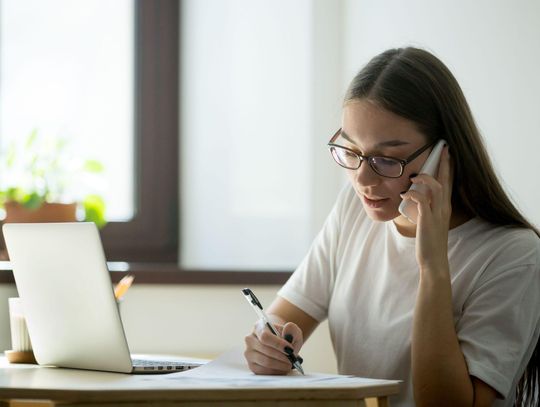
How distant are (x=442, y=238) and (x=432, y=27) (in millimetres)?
859

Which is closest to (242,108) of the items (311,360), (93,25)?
(93,25)

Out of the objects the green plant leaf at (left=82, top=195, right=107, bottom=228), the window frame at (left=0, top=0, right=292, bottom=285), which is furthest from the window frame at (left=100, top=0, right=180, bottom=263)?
the green plant leaf at (left=82, top=195, right=107, bottom=228)

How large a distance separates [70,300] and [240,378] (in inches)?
13.5

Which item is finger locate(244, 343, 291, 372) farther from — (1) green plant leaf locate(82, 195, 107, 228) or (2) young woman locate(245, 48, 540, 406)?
(1) green plant leaf locate(82, 195, 107, 228)

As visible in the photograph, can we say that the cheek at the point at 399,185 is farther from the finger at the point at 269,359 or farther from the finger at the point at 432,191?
the finger at the point at 269,359

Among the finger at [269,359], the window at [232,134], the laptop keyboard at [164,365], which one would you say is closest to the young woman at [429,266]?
the finger at [269,359]

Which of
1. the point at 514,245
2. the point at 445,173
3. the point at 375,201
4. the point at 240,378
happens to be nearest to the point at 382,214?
the point at 375,201

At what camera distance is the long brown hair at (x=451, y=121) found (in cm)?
155

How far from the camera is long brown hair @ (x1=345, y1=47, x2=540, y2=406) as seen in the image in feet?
5.09

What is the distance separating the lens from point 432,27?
86.4 inches

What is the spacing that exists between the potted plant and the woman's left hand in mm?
1492

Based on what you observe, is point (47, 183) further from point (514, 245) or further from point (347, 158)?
point (514, 245)

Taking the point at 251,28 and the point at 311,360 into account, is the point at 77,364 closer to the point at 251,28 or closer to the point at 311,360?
the point at 311,360

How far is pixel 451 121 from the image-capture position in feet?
5.15
